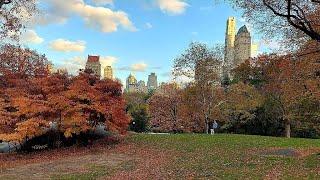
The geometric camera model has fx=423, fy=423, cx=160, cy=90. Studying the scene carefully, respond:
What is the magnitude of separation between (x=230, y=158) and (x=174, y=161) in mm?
2469

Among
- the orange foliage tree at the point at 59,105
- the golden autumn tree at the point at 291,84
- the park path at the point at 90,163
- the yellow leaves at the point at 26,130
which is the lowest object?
the park path at the point at 90,163

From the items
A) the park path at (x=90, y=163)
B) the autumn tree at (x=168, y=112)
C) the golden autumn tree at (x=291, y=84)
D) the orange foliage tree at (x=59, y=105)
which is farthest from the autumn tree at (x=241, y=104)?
the park path at (x=90, y=163)

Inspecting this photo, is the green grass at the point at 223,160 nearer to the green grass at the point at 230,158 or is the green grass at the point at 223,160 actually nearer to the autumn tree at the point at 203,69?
the green grass at the point at 230,158

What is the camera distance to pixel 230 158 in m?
18.6

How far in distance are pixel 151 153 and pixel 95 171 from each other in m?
6.29

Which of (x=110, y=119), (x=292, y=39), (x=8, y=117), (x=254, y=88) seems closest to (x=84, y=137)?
(x=110, y=119)

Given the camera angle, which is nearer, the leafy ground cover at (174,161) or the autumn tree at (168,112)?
the leafy ground cover at (174,161)

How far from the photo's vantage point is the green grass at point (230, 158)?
551 inches

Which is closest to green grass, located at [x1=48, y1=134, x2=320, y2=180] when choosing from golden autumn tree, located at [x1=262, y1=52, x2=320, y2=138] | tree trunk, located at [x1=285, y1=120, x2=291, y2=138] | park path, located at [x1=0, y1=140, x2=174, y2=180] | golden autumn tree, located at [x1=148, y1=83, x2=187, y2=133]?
park path, located at [x1=0, y1=140, x2=174, y2=180]

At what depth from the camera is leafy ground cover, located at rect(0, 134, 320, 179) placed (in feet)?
47.9

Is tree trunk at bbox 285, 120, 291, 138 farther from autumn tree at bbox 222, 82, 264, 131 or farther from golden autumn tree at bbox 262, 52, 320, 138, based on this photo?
autumn tree at bbox 222, 82, 264, 131

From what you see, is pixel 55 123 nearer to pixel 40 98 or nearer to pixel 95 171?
pixel 40 98

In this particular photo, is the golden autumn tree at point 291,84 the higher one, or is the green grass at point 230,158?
the golden autumn tree at point 291,84

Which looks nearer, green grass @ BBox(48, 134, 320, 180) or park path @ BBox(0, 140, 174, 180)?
green grass @ BBox(48, 134, 320, 180)
